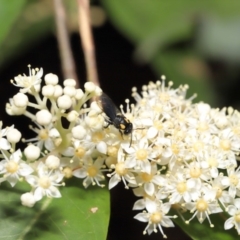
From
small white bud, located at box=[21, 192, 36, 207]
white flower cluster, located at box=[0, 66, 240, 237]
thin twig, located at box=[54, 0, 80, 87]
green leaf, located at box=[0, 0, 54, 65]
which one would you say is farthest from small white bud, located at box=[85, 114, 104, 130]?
green leaf, located at box=[0, 0, 54, 65]

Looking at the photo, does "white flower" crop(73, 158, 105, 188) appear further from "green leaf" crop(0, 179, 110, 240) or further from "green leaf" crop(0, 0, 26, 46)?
"green leaf" crop(0, 0, 26, 46)

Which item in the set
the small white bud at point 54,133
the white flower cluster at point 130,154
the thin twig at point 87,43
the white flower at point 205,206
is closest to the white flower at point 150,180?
the white flower cluster at point 130,154

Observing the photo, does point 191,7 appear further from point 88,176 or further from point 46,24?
point 88,176

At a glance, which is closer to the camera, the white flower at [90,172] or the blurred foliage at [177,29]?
the white flower at [90,172]

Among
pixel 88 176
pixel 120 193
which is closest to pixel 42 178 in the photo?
pixel 88 176

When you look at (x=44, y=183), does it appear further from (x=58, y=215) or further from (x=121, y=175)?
(x=121, y=175)

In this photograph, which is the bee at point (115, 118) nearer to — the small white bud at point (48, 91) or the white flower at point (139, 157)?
the white flower at point (139, 157)

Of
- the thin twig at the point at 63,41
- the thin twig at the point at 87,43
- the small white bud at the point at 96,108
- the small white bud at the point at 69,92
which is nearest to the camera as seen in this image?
the small white bud at the point at 69,92
